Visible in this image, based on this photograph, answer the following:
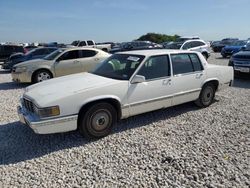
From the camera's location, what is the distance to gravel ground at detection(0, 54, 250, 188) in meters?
3.29

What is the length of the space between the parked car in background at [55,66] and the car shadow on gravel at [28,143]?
4.83m

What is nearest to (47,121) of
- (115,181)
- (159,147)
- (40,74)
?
(115,181)

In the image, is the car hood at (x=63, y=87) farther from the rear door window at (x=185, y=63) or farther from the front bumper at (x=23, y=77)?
the front bumper at (x=23, y=77)

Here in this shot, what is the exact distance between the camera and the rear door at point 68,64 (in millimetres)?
9828

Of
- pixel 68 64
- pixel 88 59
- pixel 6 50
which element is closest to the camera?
pixel 68 64

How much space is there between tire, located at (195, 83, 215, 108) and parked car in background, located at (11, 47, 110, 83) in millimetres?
5180

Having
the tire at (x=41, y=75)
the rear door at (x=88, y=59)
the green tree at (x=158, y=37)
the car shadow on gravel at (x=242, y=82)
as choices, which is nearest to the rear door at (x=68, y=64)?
the rear door at (x=88, y=59)

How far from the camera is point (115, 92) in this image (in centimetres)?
452

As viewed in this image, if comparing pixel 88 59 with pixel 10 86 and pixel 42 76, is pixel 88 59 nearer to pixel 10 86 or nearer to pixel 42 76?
pixel 42 76

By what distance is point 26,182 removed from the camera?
329cm

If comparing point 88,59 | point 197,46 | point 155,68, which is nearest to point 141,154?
point 155,68

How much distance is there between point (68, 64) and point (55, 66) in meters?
0.51

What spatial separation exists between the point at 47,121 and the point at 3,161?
87 centimetres

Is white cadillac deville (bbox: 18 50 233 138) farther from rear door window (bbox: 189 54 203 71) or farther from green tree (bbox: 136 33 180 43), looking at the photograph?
green tree (bbox: 136 33 180 43)
